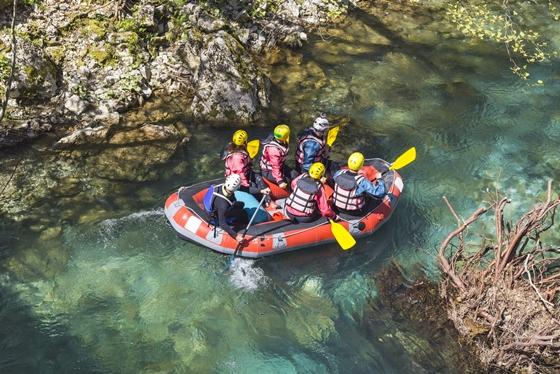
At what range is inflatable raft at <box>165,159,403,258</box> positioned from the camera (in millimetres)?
8656

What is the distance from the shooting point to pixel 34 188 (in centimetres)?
974

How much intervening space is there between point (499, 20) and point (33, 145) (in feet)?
39.1

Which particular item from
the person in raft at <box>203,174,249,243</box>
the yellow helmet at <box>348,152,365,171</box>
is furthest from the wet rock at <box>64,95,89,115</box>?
the yellow helmet at <box>348,152,365,171</box>

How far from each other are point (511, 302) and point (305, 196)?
3.35m

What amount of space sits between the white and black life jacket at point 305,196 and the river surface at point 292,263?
2.71 ft

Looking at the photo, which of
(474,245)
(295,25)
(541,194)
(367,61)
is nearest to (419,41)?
(367,61)

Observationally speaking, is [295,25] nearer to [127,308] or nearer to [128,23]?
[128,23]

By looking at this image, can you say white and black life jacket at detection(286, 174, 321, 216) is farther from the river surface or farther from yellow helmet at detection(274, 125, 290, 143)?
yellow helmet at detection(274, 125, 290, 143)

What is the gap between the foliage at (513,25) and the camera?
43.9 ft

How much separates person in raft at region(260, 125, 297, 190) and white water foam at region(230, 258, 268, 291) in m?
1.60

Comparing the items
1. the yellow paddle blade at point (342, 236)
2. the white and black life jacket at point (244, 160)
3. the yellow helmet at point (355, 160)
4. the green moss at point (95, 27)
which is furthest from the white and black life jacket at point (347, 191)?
the green moss at point (95, 27)

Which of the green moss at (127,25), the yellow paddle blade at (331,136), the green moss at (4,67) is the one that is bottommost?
the yellow paddle blade at (331,136)

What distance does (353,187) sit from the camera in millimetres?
8828

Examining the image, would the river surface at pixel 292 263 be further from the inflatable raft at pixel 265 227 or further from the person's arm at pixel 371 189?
the person's arm at pixel 371 189
